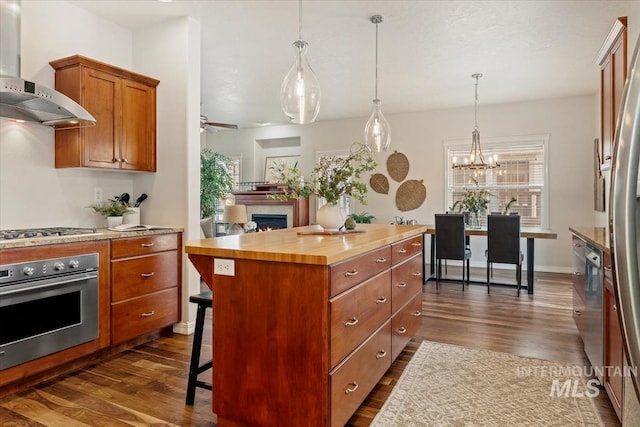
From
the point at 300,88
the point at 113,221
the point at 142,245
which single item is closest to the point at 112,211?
the point at 113,221

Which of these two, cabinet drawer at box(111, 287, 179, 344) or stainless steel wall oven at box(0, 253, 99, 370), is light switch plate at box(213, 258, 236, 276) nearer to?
stainless steel wall oven at box(0, 253, 99, 370)

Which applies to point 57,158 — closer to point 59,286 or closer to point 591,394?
point 59,286

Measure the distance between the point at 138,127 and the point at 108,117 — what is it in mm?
279

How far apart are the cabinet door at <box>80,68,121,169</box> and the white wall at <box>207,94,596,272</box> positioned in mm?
5166

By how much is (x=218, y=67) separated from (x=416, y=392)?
410cm

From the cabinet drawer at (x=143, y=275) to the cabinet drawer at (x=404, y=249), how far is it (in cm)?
186

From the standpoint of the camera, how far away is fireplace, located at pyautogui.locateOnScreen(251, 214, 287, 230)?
804 cm

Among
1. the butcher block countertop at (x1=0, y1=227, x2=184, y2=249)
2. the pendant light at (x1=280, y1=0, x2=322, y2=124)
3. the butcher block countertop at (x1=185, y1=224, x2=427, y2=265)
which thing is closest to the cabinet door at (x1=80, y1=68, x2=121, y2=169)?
the butcher block countertop at (x1=0, y1=227, x2=184, y2=249)

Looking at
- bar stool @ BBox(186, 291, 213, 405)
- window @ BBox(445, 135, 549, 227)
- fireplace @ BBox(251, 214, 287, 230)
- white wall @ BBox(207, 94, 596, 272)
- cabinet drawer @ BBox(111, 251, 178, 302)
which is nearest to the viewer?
bar stool @ BBox(186, 291, 213, 405)

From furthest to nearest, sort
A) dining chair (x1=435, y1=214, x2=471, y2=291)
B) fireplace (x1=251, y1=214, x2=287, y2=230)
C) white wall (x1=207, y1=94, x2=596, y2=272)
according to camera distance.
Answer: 1. fireplace (x1=251, y1=214, x2=287, y2=230)
2. white wall (x1=207, y1=94, x2=596, y2=272)
3. dining chair (x1=435, y1=214, x2=471, y2=291)

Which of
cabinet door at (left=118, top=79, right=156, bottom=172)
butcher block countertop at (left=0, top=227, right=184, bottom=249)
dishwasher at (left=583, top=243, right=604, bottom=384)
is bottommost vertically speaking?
dishwasher at (left=583, top=243, right=604, bottom=384)

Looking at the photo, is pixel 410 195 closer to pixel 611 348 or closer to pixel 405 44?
pixel 405 44

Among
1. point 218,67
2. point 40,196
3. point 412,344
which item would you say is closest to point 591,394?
point 412,344

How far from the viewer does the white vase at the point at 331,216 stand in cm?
268
